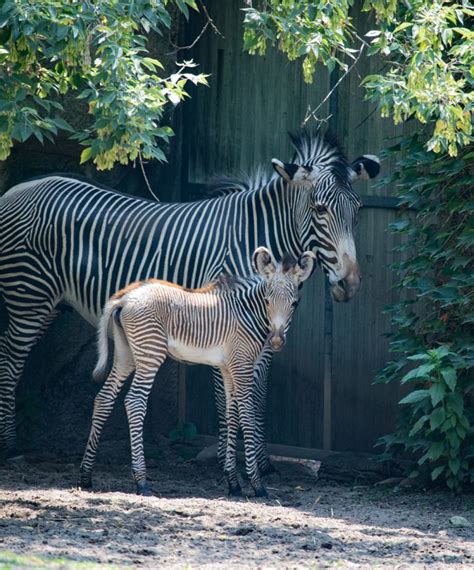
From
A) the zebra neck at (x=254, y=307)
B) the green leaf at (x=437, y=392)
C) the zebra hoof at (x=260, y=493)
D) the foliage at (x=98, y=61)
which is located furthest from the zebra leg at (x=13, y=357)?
the green leaf at (x=437, y=392)

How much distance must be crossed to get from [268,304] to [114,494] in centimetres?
168

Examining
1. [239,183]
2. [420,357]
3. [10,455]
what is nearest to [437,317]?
[420,357]

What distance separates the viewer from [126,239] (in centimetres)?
924

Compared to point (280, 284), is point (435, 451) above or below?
below

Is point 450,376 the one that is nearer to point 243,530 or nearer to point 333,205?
point 333,205

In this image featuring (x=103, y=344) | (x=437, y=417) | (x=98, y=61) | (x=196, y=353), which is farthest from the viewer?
(x=196, y=353)

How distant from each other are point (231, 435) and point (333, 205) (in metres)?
1.87

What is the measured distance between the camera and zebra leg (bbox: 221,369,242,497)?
8031 mm

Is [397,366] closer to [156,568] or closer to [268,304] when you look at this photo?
[268,304]

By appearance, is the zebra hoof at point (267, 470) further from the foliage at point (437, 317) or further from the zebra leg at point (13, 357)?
the zebra leg at point (13, 357)

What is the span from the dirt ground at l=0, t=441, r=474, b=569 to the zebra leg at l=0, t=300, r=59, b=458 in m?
0.36

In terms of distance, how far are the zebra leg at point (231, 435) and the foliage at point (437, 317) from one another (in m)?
1.11

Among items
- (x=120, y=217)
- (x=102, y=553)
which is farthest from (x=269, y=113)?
(x=102, y=553)

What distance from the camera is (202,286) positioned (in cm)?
889
